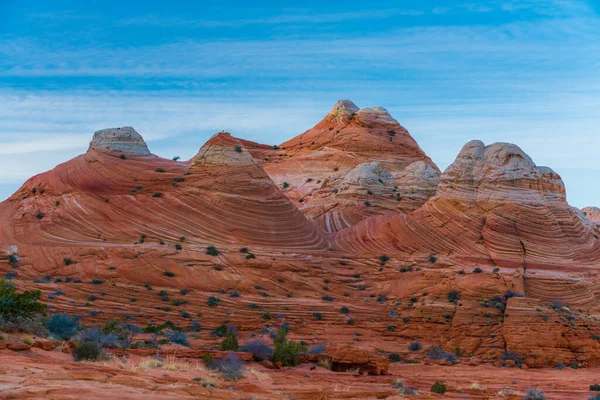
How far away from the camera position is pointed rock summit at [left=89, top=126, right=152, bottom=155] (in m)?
48.4

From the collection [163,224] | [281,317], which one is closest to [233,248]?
[163,224]

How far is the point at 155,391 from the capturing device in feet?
46.8

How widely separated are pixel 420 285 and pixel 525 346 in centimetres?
693

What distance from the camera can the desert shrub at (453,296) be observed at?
3781 centimetres

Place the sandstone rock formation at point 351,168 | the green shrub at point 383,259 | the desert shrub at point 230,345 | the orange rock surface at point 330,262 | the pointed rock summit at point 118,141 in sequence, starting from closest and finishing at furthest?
the desert shrub at point 230,345, the orange rock surface at point 330,262, the green shrub at point 383,259, the pointed rock summit at point 118,141, the sandstone rock formation at point 351,168

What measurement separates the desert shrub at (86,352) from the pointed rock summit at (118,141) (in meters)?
30.5

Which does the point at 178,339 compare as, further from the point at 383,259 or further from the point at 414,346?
the point at 383,259

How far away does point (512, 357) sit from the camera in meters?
33.9

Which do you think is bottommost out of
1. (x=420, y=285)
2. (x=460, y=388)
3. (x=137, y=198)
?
(x=460, y=388)

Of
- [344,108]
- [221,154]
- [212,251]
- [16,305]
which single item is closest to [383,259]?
[212,251]

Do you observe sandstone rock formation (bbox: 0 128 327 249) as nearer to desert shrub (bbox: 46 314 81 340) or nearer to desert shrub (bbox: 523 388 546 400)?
desert shrub (bbox: 46 314 81 340)

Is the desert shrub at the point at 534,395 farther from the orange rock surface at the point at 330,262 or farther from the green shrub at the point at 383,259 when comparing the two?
the green shrub at the point at 383,259

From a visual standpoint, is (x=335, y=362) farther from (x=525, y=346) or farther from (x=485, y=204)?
(x=485, y=204)

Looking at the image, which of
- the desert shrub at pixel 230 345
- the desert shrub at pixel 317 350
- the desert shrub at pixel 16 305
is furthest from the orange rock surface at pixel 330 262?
the desert shrub at pixel 16 305
